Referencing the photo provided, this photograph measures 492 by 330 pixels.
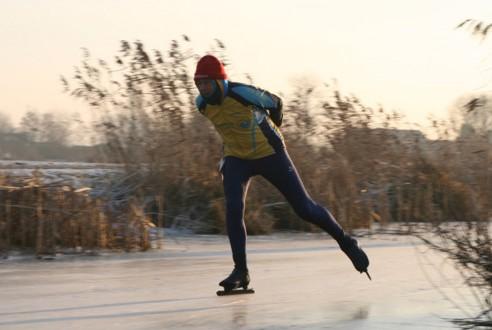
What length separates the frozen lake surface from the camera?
6.25 m

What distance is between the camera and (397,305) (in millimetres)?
6945

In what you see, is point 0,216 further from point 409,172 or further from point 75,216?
point 409,172

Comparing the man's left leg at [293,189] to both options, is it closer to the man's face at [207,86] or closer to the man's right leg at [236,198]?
the man's right leg at [236,198]

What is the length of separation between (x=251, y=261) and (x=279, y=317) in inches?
146

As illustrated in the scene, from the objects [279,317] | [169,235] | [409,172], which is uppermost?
[409,172]

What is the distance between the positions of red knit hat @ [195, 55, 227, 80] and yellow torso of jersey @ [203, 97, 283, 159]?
0.21 m

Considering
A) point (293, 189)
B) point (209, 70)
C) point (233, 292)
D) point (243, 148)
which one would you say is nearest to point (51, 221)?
point (233, 292)

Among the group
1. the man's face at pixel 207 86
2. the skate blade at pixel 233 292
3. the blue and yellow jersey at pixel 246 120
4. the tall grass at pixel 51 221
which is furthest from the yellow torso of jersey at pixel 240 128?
the tall grass at pixel 51 221

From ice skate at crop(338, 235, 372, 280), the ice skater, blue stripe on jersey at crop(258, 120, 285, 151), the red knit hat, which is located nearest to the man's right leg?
the ice skater

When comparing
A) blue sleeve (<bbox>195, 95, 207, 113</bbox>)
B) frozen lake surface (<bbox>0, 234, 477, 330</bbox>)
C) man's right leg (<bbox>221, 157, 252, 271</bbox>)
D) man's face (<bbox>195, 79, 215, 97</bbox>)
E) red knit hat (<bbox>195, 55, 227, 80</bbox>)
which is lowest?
frozen lake surface (<bbox>0, 234, 477, 330</bbox>)

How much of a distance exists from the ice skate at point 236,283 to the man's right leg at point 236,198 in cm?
5

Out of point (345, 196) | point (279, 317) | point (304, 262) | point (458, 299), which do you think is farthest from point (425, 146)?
point (279, 317)

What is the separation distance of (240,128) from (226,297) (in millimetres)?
1269

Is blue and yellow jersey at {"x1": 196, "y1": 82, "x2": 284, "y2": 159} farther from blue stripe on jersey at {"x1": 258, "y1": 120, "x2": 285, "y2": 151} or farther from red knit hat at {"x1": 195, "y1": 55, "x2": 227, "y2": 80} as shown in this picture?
red knit hat at {"x1": 195, "y1": 55, "x2": 227, "y2": 80}
